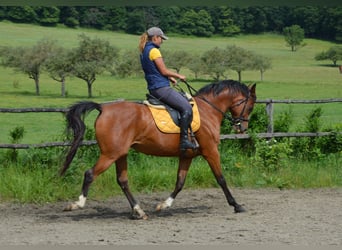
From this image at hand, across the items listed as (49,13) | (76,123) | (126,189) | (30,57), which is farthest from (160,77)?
(30,57)

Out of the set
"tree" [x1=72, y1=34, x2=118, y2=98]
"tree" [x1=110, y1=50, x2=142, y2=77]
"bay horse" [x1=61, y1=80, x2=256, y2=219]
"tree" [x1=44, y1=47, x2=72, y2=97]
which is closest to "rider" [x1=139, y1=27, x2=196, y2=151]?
"bay horse" [x1=61, y1=80, x2=256, y2=219]

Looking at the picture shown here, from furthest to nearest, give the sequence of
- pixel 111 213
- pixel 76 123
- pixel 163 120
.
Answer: pixel 111 213 < pixel 163 120 < pixel 76 123

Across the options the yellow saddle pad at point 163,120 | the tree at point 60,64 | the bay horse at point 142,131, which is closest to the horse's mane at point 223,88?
the bay horse at point 142,131

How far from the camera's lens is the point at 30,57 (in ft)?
129

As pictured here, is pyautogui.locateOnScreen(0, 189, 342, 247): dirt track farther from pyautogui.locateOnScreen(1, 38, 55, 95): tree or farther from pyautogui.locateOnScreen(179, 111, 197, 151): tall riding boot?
pyautogui.locateOnScreen(1, 38, 55, 95): tree

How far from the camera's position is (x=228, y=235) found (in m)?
5.41

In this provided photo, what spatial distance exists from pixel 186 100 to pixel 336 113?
18644mm

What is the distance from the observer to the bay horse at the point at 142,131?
19.7 ft

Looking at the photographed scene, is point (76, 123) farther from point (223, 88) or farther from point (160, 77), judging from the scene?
point (223, 88)

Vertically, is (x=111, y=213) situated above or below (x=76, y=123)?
below

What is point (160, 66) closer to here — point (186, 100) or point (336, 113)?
point (186, 100)

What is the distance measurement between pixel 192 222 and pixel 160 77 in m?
1.68

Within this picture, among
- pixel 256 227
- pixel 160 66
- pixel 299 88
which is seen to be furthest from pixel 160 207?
pixel 299 88

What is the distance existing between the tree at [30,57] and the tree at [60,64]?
A: 50 centimetres
